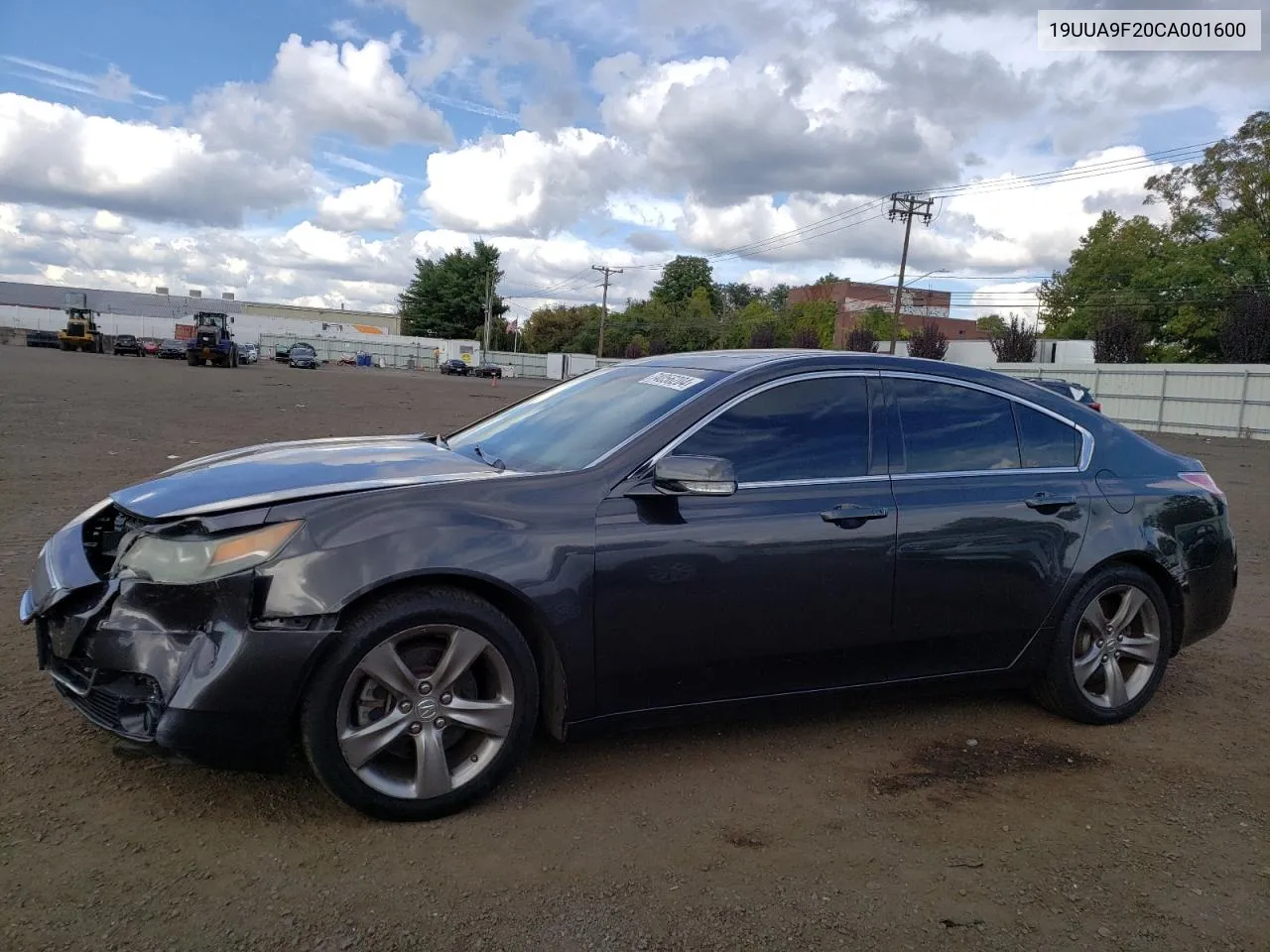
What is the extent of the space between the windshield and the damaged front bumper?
1.11m

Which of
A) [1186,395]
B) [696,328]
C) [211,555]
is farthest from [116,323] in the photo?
[211,555]

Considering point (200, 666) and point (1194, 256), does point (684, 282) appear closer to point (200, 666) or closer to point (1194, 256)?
point (1194, 256)

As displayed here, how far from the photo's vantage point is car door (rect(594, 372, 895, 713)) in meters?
3.24

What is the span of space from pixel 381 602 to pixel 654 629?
93 centimetres

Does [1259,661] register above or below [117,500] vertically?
below

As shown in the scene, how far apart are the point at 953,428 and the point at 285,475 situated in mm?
2693

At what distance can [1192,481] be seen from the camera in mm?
4402

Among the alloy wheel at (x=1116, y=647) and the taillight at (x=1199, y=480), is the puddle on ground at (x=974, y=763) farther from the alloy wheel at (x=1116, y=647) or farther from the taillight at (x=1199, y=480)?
the taillight at (x=1199, y=480)

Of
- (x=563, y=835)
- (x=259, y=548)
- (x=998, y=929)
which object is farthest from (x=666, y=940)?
(x=259, y=548)

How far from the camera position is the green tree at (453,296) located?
10194 cm

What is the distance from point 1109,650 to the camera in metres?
4.20

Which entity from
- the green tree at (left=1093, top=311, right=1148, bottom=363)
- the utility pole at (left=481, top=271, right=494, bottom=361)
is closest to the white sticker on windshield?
the green tree at (left=1093, top=311, right=1148, bottom=363)

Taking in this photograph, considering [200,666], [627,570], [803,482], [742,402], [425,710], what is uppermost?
[742,402]

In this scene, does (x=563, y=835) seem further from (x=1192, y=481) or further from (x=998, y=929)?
(x=1192, y=481)
